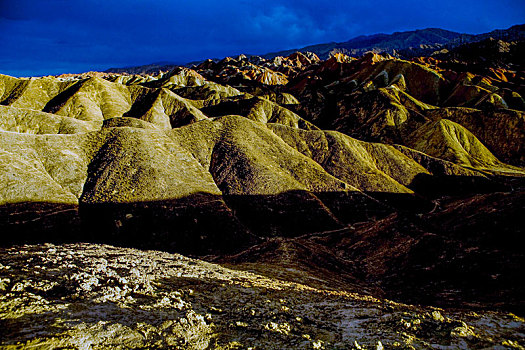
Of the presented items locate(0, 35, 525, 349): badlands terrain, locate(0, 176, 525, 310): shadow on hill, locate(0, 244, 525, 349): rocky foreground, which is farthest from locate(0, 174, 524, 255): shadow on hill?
locate(0, 244, 525, 349): rocky foreground

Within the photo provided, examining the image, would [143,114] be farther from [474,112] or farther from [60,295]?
[474,112]

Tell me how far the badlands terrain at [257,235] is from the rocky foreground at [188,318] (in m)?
0.09

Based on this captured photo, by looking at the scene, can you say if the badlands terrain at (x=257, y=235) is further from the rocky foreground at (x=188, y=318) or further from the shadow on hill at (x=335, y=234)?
the shadow on hill at (x=335, y=234)

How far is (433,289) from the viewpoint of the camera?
89.4ft

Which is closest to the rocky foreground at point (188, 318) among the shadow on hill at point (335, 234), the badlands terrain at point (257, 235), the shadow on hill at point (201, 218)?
the badlands terrain at point (257, 235)

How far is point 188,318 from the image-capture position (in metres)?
10.7

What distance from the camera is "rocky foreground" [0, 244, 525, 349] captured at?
901 centimetres

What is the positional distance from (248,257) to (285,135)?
137ft

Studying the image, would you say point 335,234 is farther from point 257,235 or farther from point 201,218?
point 201,218

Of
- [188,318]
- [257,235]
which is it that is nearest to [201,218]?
[257,235]

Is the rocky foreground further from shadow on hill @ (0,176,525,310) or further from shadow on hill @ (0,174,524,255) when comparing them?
shadow on hill @ (0,174,524,255)

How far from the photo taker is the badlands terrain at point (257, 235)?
10508 mm

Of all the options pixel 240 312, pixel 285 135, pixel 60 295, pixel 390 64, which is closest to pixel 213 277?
pixel 240 312

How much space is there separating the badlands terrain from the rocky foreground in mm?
87
